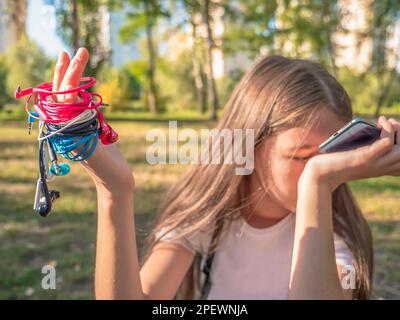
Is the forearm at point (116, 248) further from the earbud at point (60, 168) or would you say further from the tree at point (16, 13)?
the tree at point (16, 13)

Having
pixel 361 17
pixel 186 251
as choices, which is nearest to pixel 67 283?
pixel 186 251

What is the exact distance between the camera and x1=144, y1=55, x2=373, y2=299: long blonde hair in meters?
1.45

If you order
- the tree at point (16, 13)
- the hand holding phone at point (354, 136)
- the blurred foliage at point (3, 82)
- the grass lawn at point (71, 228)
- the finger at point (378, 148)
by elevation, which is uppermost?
the tree at point (16, 13)

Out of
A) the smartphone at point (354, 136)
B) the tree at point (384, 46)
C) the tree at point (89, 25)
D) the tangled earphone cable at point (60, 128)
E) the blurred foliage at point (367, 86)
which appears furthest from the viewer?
the blurred foliage at point (367, 86)

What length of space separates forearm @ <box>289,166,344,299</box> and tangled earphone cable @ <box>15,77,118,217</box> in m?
0.55

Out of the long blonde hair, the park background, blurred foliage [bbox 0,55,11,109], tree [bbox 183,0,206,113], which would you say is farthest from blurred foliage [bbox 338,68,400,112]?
the long blonde hair

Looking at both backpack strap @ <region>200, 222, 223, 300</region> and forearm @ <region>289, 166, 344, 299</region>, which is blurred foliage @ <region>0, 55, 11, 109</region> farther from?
forearm @ <region>289, 166, 344, 299</region>

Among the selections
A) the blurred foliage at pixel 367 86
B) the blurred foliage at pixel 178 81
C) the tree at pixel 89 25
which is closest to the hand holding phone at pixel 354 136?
the tree at pixel 89 25

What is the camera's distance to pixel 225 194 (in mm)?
1580

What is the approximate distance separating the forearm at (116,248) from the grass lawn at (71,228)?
71 centimetres

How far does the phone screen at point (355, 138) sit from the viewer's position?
1.07m

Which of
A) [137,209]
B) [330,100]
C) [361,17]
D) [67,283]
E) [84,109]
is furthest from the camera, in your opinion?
[361,17]

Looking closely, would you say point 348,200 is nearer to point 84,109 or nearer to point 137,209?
point 84,109
